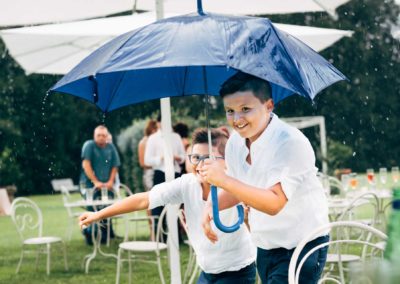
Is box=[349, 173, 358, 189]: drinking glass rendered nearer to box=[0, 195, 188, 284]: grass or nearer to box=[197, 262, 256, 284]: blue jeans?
box=[0, 195, 188, 284]: grass

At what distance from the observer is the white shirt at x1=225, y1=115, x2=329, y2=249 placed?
8.89ft

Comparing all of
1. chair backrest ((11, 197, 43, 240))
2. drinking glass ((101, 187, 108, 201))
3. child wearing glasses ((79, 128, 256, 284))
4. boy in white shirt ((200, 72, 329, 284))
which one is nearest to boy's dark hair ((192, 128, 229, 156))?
child wearing glasses ((79, 128, 256, 284))

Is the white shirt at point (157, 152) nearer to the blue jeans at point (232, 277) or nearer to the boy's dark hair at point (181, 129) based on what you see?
the boy's dark hair at point (181, 129)

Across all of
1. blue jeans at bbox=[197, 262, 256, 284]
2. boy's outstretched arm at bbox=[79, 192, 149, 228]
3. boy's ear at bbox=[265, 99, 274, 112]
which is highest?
boy's ear at bbox=[265, 99, 274, 112]

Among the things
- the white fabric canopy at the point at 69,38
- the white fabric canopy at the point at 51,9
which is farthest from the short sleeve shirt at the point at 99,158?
the white fabric canopy at the point at 51,9

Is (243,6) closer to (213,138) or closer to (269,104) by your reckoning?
(213,138)

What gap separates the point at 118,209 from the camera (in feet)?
9.83

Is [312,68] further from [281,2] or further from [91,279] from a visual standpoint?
[91,279]

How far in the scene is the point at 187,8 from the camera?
6.96 m

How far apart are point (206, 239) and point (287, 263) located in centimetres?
52

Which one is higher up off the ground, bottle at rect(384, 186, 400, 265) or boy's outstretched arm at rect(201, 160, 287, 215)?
bottle at rect(384, 186, 400, 265)

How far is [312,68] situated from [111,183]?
680 cm

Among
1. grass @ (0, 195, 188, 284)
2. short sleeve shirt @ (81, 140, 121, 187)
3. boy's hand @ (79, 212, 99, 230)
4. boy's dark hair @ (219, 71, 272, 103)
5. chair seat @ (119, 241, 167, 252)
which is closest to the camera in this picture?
boy's dark hair @ (219, 71, 272, 103)

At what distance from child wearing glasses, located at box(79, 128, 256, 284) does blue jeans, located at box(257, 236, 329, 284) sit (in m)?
0.32
